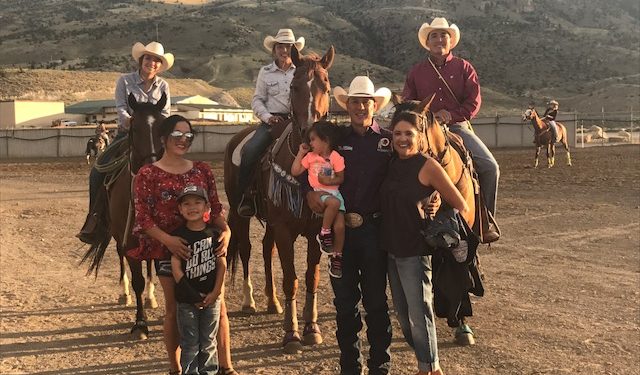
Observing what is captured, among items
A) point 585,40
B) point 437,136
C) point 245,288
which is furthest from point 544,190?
point 585,40

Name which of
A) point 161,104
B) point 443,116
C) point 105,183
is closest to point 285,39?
point 161,104

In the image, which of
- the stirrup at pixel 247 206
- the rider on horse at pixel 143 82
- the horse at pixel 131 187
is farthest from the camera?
the stirrup at pixel 247 206

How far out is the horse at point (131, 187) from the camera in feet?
18.8

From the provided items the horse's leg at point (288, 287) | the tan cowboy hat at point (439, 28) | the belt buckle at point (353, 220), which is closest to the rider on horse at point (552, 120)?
the tan cowboy hat at point (439, 28)

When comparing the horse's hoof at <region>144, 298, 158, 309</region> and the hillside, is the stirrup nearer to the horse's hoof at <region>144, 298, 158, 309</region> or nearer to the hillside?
the horse's hoof at <region>144, 298, 158, 309</region>

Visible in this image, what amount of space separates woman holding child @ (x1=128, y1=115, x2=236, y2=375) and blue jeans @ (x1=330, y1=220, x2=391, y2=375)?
937mm

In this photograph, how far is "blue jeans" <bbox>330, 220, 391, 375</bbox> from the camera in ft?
15.3

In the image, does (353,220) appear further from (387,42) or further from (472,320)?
(387,42)

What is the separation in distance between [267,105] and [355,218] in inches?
120

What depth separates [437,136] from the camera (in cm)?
490

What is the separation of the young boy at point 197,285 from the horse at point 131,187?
1009 mm

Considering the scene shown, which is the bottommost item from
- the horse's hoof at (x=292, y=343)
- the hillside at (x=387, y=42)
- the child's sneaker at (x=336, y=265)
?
the horse's hoof at (x=292, y=343)

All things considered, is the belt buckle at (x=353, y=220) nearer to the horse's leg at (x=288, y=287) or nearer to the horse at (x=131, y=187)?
the horse's leg at (x=288, y=287)

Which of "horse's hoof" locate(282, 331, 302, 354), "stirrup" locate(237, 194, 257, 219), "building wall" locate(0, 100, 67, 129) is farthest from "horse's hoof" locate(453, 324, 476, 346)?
"building wall" locate(0, 100, 67, 129)
